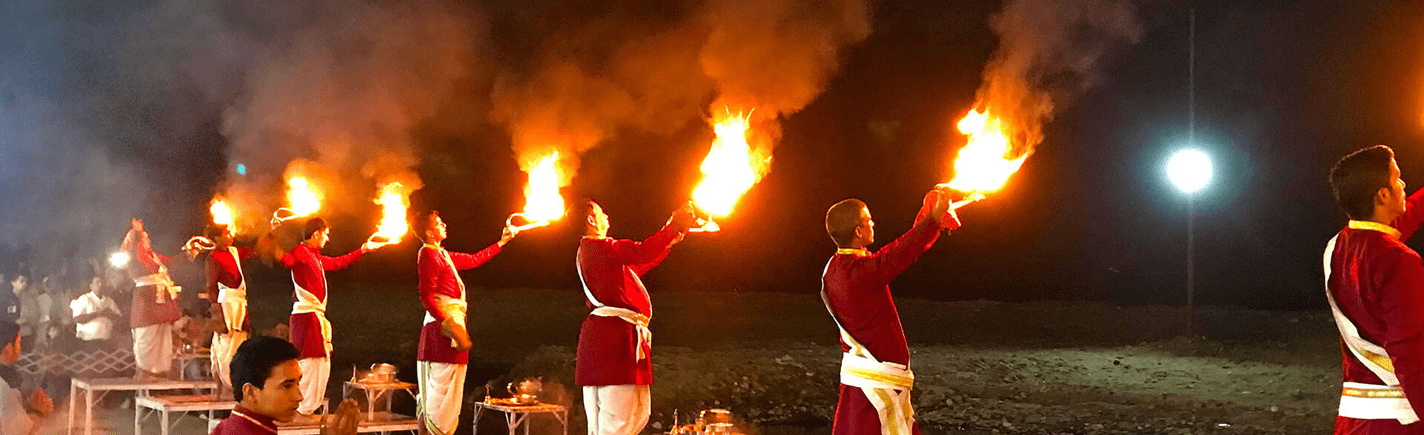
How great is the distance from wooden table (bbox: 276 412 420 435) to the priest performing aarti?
0.41m

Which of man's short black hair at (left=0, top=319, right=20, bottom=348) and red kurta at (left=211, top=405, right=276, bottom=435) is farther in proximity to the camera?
man's short black hair at (left=0, top=319, right=20, bottom=348)

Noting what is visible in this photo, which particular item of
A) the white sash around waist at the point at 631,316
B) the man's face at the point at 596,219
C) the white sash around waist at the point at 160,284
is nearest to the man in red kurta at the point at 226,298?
the white sash around waist at the point at 160,284

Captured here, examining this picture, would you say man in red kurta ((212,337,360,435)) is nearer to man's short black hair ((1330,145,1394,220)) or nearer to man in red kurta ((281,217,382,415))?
man's short black hair ((1330,145,1394,220))

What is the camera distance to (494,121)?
Answer: 18.1m

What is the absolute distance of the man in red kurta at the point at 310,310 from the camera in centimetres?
1077

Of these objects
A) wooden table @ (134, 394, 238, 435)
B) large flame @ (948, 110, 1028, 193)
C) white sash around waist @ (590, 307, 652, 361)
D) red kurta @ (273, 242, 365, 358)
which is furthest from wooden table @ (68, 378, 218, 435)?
large flame @ (948, 110, 1028, 193)

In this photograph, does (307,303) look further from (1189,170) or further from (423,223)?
(1189,170)

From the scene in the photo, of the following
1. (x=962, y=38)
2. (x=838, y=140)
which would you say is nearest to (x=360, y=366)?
(x=838, y=140)

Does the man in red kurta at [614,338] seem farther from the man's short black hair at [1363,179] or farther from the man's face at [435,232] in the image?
the man's short black hair at [1363,179]

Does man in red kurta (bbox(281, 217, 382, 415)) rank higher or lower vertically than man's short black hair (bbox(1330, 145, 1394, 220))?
lower

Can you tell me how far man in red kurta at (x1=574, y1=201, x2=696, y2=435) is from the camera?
8.14 m

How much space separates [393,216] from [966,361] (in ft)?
30.3

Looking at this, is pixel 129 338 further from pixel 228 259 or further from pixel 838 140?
pixel 838 140

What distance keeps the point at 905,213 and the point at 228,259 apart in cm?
1276
